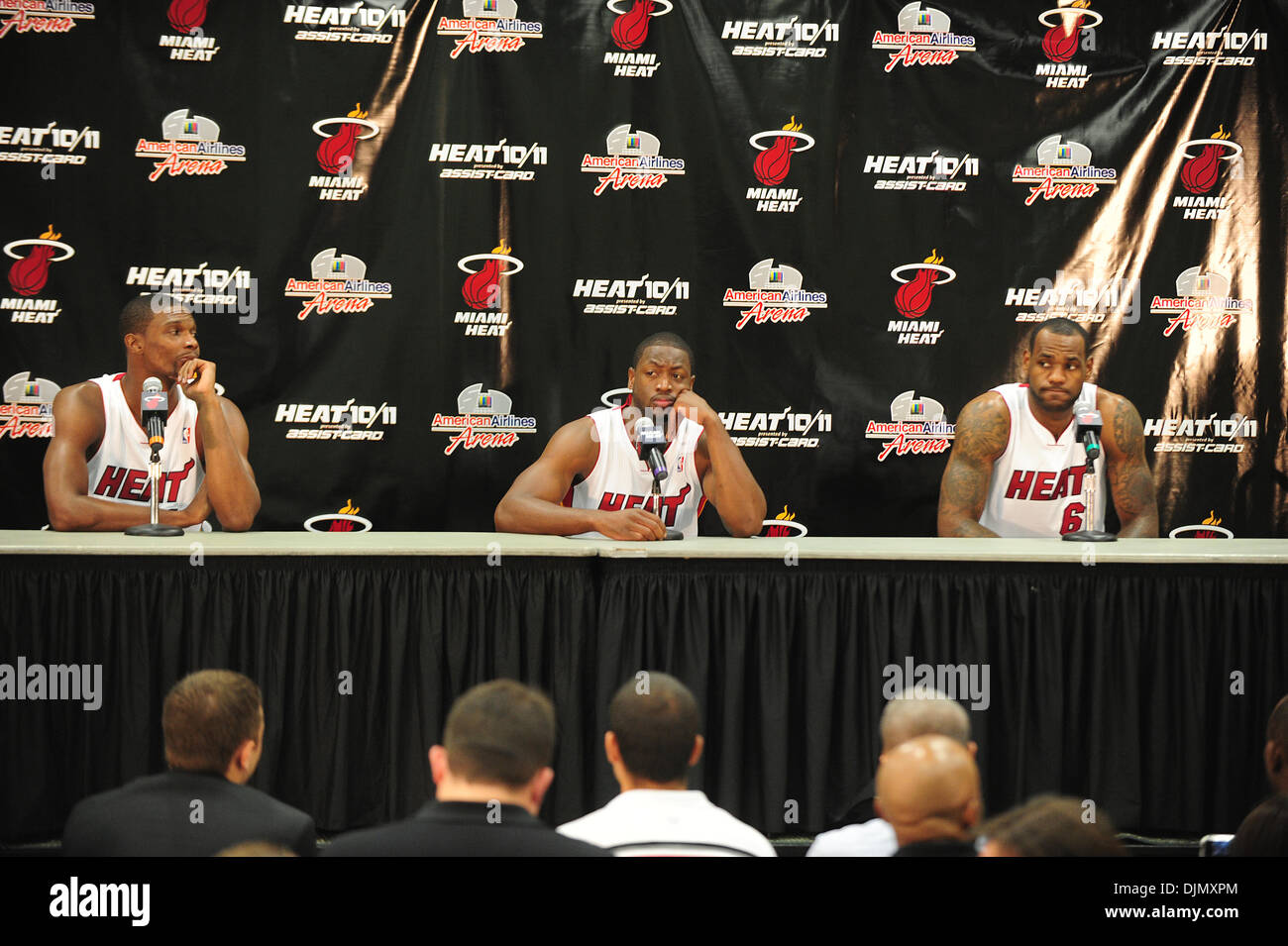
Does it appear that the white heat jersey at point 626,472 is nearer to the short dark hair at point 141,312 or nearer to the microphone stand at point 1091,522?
the microphone stand at point 1091,522

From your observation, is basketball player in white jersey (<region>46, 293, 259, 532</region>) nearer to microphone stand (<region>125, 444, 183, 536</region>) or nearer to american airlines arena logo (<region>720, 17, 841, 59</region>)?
microphone stand (<region>125, 444, 183, 536</region>)

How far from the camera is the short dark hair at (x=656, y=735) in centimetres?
203

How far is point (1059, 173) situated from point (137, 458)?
4.12 metres

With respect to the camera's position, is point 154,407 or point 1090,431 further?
point 1090,431

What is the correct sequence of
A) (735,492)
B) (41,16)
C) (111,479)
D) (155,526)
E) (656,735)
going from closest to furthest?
(656,735) < (155,526) < (735,492) < (111,479) < (41,16)

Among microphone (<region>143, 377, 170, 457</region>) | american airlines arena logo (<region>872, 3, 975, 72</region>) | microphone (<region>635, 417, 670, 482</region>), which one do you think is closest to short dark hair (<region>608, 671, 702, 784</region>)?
microphone (<region>635, 417, 670, 482</region>)

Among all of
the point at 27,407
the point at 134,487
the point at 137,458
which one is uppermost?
the point at 27,407

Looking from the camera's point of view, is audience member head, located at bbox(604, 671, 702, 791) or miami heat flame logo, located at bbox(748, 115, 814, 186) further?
miami heat flame logo, located at bbox(748, 115, 814, 186)

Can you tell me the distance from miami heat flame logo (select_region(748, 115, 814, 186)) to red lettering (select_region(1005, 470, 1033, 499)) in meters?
1.65

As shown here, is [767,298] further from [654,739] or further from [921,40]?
[654,739]

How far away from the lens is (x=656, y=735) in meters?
2.03

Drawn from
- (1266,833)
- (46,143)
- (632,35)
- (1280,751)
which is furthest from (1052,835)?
(46,143)

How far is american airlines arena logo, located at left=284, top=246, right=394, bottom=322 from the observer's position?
5367 mm
